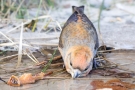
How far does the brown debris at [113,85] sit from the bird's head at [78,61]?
163 millimetres

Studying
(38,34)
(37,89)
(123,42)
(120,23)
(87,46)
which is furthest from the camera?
(120,23)

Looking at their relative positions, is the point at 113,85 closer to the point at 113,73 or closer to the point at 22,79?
the point at 113,73

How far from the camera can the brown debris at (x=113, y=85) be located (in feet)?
13.6

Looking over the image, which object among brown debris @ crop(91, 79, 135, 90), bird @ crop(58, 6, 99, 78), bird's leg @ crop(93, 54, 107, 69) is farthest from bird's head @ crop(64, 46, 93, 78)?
bird's leg @ crop(93, 54, 107, 69)

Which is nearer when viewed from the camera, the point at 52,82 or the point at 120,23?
the point at 52,82

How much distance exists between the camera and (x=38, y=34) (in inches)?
249

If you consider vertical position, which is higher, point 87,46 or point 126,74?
point 87,46

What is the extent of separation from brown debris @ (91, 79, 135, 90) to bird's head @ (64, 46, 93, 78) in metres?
0.16

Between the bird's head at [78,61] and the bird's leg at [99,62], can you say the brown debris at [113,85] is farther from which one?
the bird's leg at [99,62]

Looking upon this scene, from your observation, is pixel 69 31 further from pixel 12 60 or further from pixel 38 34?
pixel 38 34

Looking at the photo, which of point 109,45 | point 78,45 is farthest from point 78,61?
point 109,45

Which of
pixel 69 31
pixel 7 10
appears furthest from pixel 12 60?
pixel 7 10

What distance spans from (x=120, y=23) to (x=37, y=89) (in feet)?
11.1

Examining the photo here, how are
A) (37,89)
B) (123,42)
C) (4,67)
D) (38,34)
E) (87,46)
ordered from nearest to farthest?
1. (37,89)
2. (87,46)
3. (4,67)
4. (123,42)
5. (38,34)
